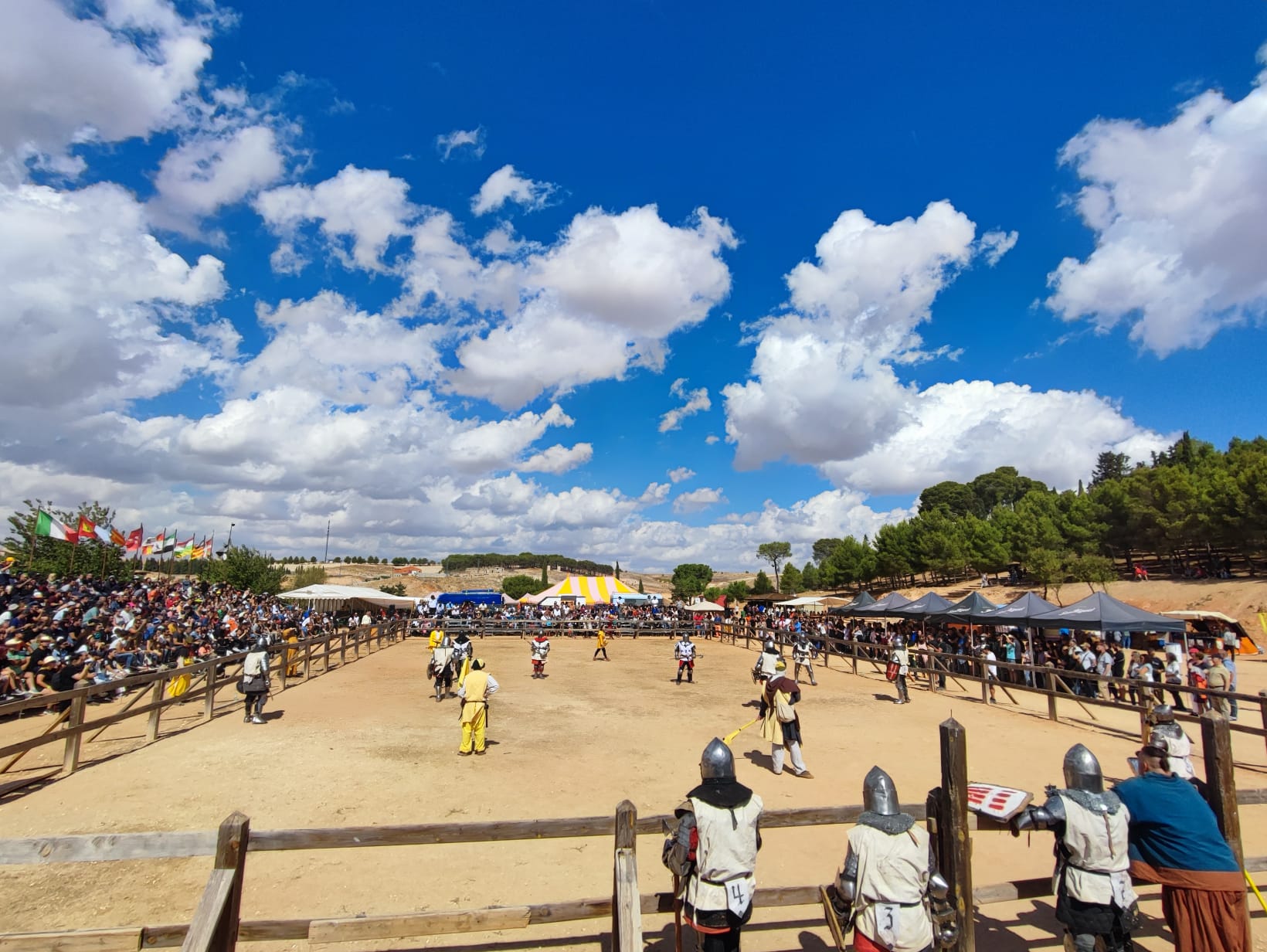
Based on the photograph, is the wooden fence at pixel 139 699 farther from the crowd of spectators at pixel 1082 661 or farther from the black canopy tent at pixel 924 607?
the black canopy tent at pixel 924 607

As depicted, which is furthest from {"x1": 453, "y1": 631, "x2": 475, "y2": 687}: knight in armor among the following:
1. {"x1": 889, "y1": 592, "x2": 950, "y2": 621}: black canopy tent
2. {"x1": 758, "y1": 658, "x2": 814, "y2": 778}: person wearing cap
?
{"x1": 889, "y1": 592, "x2": 950, "y2": 621}: black canopy tent

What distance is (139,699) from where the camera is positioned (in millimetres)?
13172

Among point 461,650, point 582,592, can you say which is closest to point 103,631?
point 461,650

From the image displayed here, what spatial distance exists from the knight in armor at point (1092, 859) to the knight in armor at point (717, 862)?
1490 mm

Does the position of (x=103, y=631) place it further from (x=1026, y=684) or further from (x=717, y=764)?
(x=1026, y=684)

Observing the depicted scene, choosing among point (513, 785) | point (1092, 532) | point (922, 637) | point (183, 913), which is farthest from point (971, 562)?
point (183, 913)

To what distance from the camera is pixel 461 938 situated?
4699 millimetres

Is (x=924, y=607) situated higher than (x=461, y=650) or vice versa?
(x=924, y=607)

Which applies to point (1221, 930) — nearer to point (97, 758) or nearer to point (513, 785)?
point (513, 785)

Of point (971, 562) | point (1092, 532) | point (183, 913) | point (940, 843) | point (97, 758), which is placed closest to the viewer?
point (940, 843)

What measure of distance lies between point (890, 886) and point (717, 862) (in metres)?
0.85

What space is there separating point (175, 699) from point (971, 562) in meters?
62.6

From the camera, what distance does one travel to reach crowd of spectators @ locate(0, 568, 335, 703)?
1235 centimetres

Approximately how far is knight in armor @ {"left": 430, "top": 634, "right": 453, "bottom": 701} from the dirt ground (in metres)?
0.51
